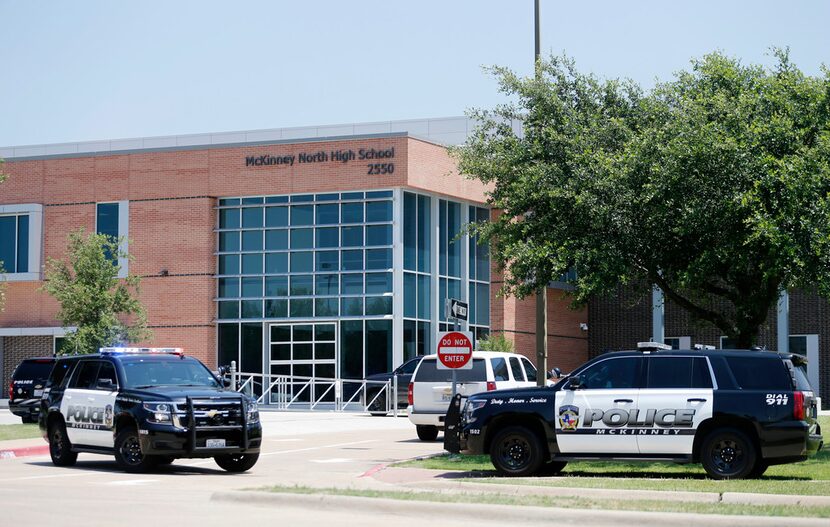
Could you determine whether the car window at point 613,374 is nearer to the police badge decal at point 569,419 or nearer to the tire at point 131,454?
the police badge decal at point 569,419

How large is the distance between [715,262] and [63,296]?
2590 centimetres

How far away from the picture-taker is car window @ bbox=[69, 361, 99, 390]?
19797 millimetres

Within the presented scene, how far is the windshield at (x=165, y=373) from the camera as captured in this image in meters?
19.4

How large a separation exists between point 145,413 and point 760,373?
27.9 ft

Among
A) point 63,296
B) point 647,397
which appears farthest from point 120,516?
point 63,296

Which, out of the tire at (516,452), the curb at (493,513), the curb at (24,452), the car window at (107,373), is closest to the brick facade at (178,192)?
the curb at (24,452)

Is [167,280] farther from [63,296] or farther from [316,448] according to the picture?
[316,448]

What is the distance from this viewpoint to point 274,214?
157 feet

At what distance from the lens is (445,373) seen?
25.8 meters

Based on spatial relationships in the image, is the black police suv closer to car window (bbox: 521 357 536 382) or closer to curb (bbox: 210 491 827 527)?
car window (bbox: 521 357 536 382)

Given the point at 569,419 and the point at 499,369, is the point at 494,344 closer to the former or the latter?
the point at 499,369

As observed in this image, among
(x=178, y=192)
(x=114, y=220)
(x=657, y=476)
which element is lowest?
(x=657, y=476)

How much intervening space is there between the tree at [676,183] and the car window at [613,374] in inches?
124

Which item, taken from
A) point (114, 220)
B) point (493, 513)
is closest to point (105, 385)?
point (493, 513)
